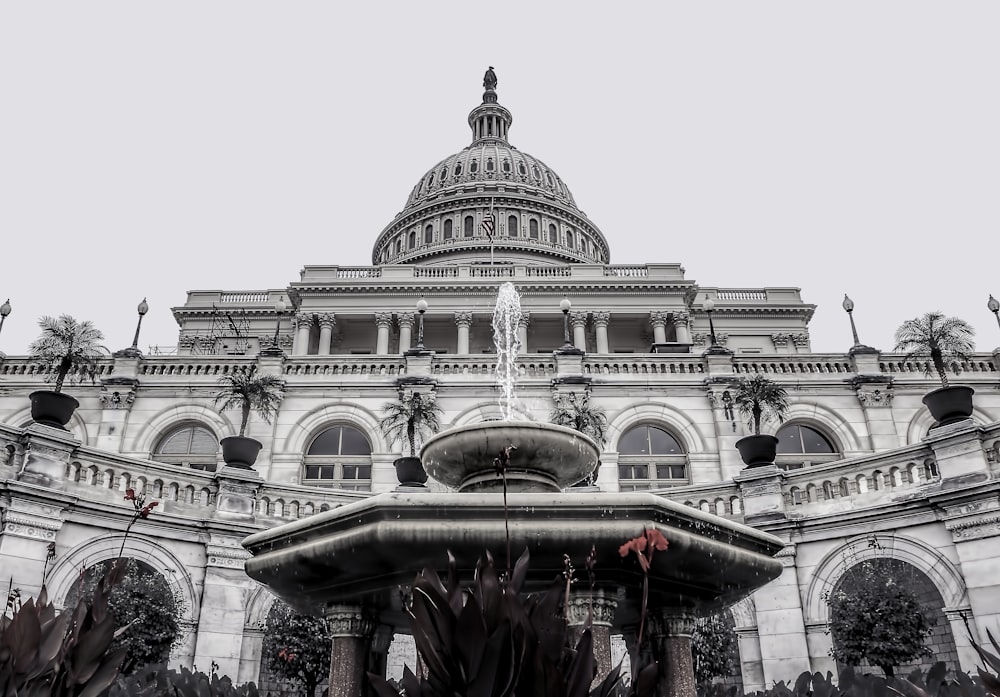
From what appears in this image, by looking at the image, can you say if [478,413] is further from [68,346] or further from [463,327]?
[463,327]

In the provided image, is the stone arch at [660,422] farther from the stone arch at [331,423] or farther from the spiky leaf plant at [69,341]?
the spiky leaf plant at [69,341]

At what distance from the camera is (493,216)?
3469 inches

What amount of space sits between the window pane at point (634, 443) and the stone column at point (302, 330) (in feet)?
115

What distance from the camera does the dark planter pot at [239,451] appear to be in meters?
19.3

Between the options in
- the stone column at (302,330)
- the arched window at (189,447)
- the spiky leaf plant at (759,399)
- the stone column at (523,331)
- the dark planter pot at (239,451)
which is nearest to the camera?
→ the dark planter pot at (239,451)

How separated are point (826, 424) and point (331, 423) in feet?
62.9

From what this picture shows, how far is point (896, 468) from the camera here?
16.4 m

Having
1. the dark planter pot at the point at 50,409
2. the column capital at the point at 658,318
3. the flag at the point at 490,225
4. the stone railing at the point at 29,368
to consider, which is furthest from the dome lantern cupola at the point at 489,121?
the dark planter pot at the point at 50,409

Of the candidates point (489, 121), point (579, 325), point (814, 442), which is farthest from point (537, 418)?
point (489, 121)

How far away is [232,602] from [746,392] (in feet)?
57.6

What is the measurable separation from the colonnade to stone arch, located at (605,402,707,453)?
88.9 ft

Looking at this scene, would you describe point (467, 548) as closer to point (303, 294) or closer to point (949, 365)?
point (949, 365)

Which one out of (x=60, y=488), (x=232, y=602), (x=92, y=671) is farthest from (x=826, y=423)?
(x=92, y=671)

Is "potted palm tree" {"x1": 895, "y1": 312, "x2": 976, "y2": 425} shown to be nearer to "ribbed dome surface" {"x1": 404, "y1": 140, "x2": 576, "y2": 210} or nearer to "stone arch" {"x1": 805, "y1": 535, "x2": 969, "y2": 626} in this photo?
"stone arch" {"x1": 805, "y1": 535, "x2": 969, "y2": 626}
